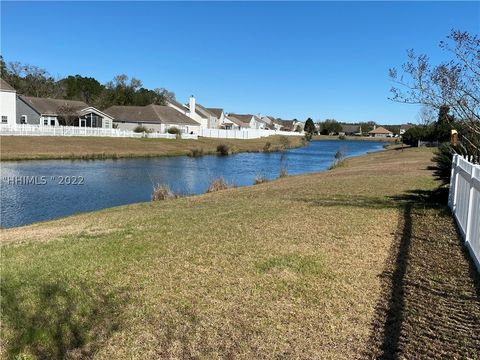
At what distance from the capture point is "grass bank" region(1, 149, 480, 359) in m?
4.36

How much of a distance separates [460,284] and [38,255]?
6397mm

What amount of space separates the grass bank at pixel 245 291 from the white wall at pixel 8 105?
51.2 metres

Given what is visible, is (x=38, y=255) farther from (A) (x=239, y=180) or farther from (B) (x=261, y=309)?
(A) (x=239, y=180)

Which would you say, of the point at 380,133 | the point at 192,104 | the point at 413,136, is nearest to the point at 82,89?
the point at 192,104

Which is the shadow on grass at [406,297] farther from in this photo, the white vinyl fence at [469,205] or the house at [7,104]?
the house at [7,104]

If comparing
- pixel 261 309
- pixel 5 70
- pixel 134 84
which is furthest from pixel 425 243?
pixel 134 84

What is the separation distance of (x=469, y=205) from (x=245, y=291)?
4.15 metres

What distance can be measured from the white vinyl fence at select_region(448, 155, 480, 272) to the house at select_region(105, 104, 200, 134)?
68.2 meters

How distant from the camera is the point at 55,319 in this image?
505 cm

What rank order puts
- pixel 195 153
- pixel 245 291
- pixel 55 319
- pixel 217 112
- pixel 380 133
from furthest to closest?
pixel 380 133 < pixel 217 112 < pixel 195 153 < pixel 245 291 < pixel 55 319

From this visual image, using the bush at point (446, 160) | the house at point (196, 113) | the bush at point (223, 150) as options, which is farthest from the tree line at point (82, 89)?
the bush at point (446, 160)

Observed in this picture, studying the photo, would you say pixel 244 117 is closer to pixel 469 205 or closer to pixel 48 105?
pixel 48 105

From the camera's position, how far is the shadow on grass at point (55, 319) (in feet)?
14.8

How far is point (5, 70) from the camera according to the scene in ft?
283
